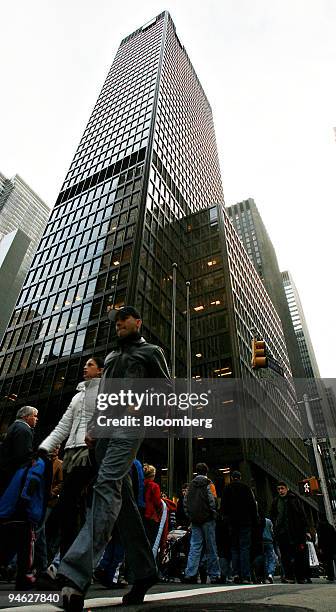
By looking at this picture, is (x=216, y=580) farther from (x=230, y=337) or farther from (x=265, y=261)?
(x=265, y=261)

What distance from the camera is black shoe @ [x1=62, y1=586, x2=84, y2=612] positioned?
1647mm

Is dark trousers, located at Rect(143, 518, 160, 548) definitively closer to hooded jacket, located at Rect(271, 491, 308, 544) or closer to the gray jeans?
hooded jacket, located at Rect(271, 491, 308, 544)

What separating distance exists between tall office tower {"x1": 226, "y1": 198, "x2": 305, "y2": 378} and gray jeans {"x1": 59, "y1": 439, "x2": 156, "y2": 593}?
90499 mm

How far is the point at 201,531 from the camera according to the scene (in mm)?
6312

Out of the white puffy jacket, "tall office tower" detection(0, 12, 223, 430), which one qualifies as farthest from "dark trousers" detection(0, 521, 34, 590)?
"tall office tower" detection(0, 12, 223, 430)

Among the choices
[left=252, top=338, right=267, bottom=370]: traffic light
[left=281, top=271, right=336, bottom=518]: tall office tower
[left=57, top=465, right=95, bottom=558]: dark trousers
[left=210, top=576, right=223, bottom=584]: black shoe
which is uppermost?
[left=281, top=271, right=336, bottom=518]: tall office tower

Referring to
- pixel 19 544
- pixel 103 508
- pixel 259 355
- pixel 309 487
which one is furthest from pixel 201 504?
pixel 309 487

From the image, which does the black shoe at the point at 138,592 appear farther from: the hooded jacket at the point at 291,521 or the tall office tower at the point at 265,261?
the tall office tower at the point at 265,261

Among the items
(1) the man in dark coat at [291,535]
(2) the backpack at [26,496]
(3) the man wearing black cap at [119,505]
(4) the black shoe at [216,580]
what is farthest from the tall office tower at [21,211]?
(3) the man wearing black cap at [119,505]

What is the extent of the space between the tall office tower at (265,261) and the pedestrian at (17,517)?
89666 millimetres

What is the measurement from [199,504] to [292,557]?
2.19 m

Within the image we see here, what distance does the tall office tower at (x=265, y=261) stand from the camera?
9475 centimetres

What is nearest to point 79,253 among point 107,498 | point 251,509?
point 251,509

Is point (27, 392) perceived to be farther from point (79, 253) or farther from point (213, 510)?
point (213, 510)
